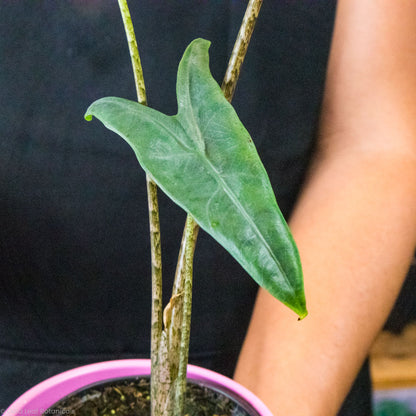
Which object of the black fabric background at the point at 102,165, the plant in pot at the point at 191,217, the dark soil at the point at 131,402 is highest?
the black fabric background at the point at 102,165

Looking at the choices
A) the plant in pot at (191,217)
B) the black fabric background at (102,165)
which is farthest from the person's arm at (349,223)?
the plant in pot at (191,217)

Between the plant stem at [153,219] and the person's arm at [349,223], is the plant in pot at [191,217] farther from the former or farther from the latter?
the person's arm at [349,223]

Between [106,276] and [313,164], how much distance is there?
23cm

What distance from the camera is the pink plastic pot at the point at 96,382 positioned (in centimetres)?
21

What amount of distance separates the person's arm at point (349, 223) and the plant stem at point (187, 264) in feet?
0.46

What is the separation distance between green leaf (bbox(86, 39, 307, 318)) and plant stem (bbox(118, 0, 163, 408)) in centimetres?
2

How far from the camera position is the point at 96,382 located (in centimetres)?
23

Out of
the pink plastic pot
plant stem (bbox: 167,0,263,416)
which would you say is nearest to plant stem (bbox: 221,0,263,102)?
plant stem (bbox: 167,0,263,416)

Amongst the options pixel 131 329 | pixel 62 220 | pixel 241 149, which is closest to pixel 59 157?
pixel 62 220

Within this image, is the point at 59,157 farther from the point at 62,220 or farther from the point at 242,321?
the point at 242,321

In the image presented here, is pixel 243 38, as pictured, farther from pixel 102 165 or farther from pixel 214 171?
pixel 102 165

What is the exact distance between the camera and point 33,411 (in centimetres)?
21

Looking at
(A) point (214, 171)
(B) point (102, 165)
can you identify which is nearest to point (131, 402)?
(A) point (214, 171)

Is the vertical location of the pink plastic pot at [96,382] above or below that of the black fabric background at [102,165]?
below
